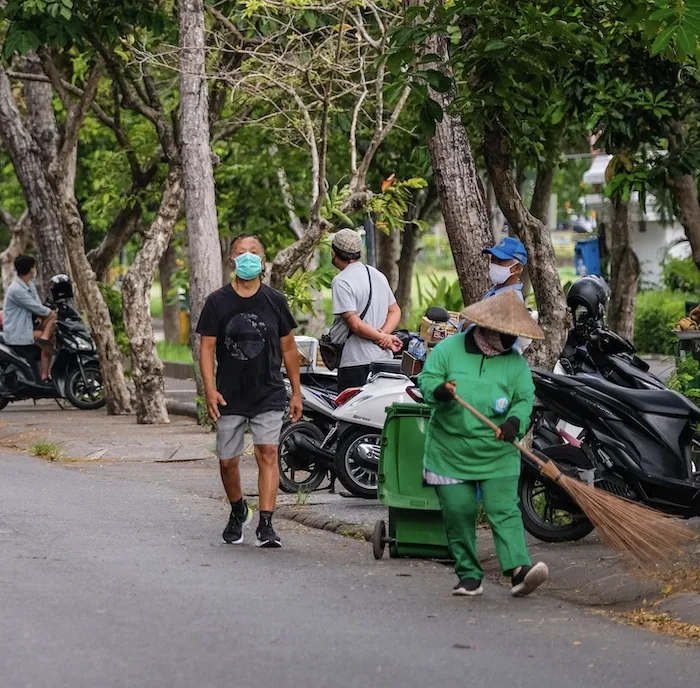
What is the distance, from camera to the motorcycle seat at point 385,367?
1121 centimetres

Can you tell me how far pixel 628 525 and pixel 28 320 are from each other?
12.9 meters

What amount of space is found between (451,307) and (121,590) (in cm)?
1389

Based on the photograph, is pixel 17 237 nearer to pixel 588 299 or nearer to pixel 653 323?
pixel 653 323

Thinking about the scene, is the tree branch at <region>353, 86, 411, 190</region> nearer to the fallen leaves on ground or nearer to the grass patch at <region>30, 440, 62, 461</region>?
the grass patch at <region>30, 440, 62, 461</region>

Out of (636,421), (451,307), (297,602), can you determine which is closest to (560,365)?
(636,421)

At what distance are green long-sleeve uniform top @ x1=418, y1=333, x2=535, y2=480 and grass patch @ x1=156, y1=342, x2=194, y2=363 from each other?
22377 millimetres

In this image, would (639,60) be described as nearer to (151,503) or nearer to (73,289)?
(151,503)

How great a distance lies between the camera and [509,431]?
7.50 m

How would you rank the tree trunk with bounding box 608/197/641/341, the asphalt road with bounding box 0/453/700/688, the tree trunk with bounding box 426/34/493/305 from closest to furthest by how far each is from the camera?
the asphalt road with bounding box 0/453/700/688 < the tree trunk with bounding box 426/34/493/305 < the tree trunk with bounding box 608/197/641/341

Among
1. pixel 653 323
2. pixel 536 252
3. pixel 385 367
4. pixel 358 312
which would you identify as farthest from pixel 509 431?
pixel 653 323

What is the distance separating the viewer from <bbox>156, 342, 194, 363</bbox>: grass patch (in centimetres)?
3083

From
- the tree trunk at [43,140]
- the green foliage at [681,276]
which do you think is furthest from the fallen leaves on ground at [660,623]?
the green foliage at [681,276]

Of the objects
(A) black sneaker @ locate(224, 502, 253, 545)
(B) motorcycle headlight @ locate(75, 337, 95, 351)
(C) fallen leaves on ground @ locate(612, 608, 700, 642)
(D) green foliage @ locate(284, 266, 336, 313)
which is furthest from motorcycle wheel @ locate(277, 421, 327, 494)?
(B) motorcycle headlight @ locate(75, 337, 95, 351)

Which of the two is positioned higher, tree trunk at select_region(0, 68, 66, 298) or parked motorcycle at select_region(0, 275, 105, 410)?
tree trunk at select_region(0, 68, 66, 298)
